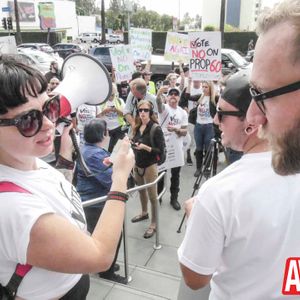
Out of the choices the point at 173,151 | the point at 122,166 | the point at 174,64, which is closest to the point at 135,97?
the point at 173,151

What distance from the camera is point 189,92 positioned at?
21.3 ft

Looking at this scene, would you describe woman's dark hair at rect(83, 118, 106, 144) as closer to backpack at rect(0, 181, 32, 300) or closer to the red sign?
backpack at rect(0, 181, 32, 300)

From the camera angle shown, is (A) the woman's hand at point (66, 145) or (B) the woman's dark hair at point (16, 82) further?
(A) the woman's hand at point (66, 145)

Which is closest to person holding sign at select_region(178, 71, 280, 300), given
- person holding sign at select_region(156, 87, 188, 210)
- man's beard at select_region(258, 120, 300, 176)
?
man's beard at select_region(258, 120, 300, 176)

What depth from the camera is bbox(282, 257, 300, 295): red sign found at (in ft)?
3.60

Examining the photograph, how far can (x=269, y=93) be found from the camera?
0.96 m

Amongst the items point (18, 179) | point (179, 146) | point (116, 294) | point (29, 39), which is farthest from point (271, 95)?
point (29, 39)

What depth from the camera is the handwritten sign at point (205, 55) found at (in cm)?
556

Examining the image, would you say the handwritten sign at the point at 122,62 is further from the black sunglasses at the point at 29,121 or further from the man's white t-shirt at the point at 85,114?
the black sunglasses at the point at 29,121

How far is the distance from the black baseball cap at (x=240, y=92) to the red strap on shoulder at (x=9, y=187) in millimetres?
1159

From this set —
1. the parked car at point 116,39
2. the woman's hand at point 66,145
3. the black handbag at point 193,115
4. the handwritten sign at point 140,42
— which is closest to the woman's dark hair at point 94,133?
the woman's hand at point 66,145

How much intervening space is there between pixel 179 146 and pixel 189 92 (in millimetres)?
1939

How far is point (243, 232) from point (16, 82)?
3.08 feet

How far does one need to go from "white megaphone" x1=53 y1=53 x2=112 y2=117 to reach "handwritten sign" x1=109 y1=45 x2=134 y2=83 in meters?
5.25
